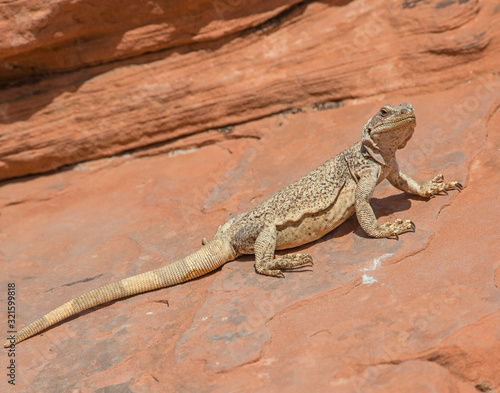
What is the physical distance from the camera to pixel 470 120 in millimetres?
7395

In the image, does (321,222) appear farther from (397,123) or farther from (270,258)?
(397,123)

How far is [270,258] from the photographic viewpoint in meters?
5.78

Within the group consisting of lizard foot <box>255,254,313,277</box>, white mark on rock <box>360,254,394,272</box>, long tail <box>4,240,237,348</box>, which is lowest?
long tail <box>4,240,237,348</box>

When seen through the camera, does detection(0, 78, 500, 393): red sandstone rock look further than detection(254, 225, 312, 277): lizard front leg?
No

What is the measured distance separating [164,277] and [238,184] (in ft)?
8.22

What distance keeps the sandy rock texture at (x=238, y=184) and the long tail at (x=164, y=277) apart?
0.51ft

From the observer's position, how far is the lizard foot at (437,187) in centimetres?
605

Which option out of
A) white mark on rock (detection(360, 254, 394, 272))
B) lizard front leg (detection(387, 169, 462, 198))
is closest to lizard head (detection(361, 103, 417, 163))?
lizard front leg (detection(387, 169, 462, 198))

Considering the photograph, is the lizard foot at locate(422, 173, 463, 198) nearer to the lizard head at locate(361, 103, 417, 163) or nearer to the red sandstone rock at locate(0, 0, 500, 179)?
the lizard head at locate(361, 103, 417, 163)

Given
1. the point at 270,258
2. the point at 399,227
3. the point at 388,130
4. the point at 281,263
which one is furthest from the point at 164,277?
the point at 388,130

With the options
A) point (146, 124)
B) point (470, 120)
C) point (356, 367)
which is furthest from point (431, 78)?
point (356, 367)

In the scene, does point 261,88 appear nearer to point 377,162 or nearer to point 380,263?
point 377,162

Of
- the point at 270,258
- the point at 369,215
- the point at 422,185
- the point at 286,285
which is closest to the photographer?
the point at 286,285

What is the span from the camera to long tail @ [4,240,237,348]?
605cm
